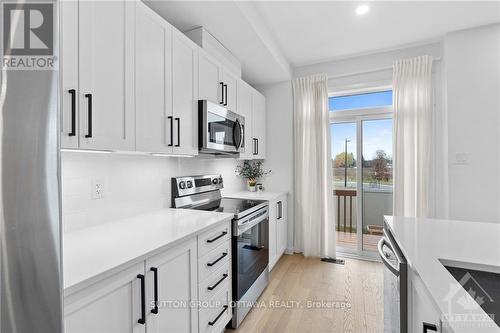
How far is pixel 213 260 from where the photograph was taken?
5.28ft

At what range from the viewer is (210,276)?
157cm

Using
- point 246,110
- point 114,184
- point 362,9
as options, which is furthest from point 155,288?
point 362,9

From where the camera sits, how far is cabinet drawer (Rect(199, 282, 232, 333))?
151 centimetres

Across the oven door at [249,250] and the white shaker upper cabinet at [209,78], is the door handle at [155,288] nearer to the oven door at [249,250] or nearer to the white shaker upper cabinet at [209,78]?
the oven door at [249,250]

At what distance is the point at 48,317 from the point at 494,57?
3.76m

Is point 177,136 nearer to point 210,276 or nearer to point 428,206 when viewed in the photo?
point 210,276

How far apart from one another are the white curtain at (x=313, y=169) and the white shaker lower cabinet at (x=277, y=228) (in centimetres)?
25

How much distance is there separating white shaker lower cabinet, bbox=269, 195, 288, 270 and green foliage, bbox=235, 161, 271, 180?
0.50 meters

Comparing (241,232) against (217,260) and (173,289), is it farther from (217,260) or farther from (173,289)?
(173,289)

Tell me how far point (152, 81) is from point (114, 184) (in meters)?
0.73

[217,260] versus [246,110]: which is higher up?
[246,110]

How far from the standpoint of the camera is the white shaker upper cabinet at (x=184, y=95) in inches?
68.2

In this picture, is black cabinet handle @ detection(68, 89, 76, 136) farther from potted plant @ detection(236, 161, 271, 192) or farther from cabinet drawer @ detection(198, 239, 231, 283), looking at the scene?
potted plant @ detection(236, 161, 271, 192)

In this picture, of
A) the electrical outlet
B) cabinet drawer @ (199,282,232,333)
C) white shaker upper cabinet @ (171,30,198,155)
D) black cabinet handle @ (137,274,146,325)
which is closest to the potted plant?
white shaker upper cabinet @ (171,30,198,155)
